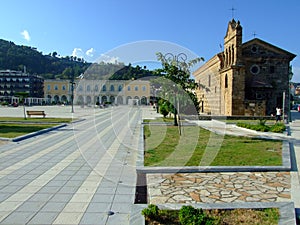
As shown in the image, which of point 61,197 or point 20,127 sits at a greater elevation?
point 20,127

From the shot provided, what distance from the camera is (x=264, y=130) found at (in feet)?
46.1

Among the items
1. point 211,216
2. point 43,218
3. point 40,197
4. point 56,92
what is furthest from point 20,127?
point 56,92

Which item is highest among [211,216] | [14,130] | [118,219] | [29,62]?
[29,62]

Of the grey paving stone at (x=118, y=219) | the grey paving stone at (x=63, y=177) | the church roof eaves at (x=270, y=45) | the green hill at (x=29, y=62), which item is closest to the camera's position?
the grey paving stone at (x=118, y=219)

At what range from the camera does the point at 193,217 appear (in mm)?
3465

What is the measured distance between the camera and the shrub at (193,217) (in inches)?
133

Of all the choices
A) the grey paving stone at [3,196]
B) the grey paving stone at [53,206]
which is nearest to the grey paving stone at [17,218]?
the grey paving stone at [53,206]

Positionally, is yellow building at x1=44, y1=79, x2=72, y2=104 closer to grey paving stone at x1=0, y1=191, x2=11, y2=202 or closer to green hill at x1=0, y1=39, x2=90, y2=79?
green hill at x1=0, y1=39, x2=90, y2=79

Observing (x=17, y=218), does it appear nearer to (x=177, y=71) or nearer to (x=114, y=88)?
(x=177, y=71)

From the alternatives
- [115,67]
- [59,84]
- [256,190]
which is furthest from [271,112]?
[59,84]

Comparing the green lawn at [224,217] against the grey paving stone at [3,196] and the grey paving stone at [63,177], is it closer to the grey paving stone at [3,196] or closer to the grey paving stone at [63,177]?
the grey paving stone at [3,196]

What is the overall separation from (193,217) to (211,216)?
0.37 m

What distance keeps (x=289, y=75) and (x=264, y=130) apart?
18.4 metres

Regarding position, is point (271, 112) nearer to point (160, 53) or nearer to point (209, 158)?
point (160, 53)
